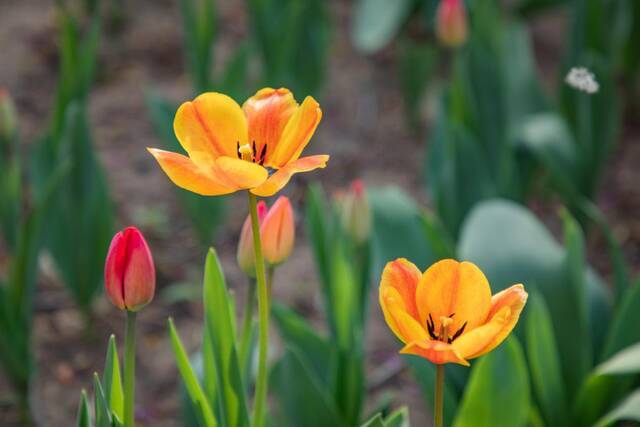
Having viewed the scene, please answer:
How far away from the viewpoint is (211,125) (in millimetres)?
797

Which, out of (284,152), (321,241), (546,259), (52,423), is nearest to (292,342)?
(321,241)

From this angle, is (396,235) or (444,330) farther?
(396,235)

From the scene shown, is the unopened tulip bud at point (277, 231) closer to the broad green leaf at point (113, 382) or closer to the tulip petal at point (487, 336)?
the broad green leaf at point (113, 382)

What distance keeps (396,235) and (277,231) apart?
580 millimetres

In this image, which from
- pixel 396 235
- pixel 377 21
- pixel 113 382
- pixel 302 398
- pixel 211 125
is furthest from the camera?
pixel 377 21

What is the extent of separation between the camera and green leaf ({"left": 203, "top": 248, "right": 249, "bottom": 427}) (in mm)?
906

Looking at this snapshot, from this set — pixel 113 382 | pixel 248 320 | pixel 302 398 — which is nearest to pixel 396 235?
pixel 302 398

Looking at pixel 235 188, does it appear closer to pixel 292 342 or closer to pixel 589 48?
pixel 292 342

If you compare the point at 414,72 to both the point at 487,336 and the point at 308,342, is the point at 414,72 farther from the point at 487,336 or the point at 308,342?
the point at 487,336

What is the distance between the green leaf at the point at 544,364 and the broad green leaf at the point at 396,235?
19cm

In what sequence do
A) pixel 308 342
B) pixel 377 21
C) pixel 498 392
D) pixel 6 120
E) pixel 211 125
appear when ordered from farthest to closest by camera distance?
1. pixel 377 21
2. pixel 6 120
3. pixel 308 342
4. pixel 498 392
5. pixel 211 125

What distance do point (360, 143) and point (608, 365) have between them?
4.28ft

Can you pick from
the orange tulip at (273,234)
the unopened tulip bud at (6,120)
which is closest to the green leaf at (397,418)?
the orange tulip at (273,234)

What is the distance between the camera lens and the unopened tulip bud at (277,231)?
92 centimetres
